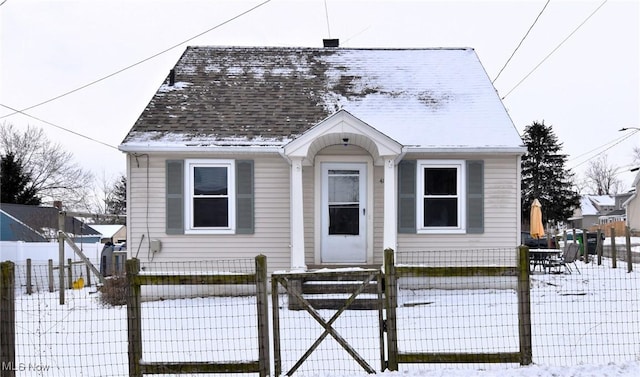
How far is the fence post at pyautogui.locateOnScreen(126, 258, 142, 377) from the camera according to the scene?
18.8 ft

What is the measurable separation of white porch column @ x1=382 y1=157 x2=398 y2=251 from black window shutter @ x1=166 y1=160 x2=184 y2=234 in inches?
171

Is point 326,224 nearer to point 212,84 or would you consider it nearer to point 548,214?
point 212,84

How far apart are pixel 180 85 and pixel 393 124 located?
5250mm

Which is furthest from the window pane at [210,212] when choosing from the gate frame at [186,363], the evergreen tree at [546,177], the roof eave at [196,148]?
the evergreen tree at [546,177]

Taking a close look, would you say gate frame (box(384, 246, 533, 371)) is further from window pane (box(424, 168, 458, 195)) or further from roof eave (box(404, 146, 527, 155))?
window pane (box(424, 168, 458, 195))

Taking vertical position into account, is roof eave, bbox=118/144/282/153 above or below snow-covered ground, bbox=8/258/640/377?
above

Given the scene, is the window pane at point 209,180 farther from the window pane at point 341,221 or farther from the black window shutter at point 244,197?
the window pane at point 341,221

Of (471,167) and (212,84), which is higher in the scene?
(212,84)

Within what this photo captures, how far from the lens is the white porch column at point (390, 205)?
1152 centimetres

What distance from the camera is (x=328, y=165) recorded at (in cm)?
1284

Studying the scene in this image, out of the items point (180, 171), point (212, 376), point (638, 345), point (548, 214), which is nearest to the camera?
point (212, 376)

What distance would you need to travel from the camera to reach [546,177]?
46.9 m

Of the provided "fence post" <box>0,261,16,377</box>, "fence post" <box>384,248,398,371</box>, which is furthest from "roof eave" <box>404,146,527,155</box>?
"fence post" <box>0,261,16,377</box>

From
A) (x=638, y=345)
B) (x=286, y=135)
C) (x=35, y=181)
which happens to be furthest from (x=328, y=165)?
(x=35, y=181)
